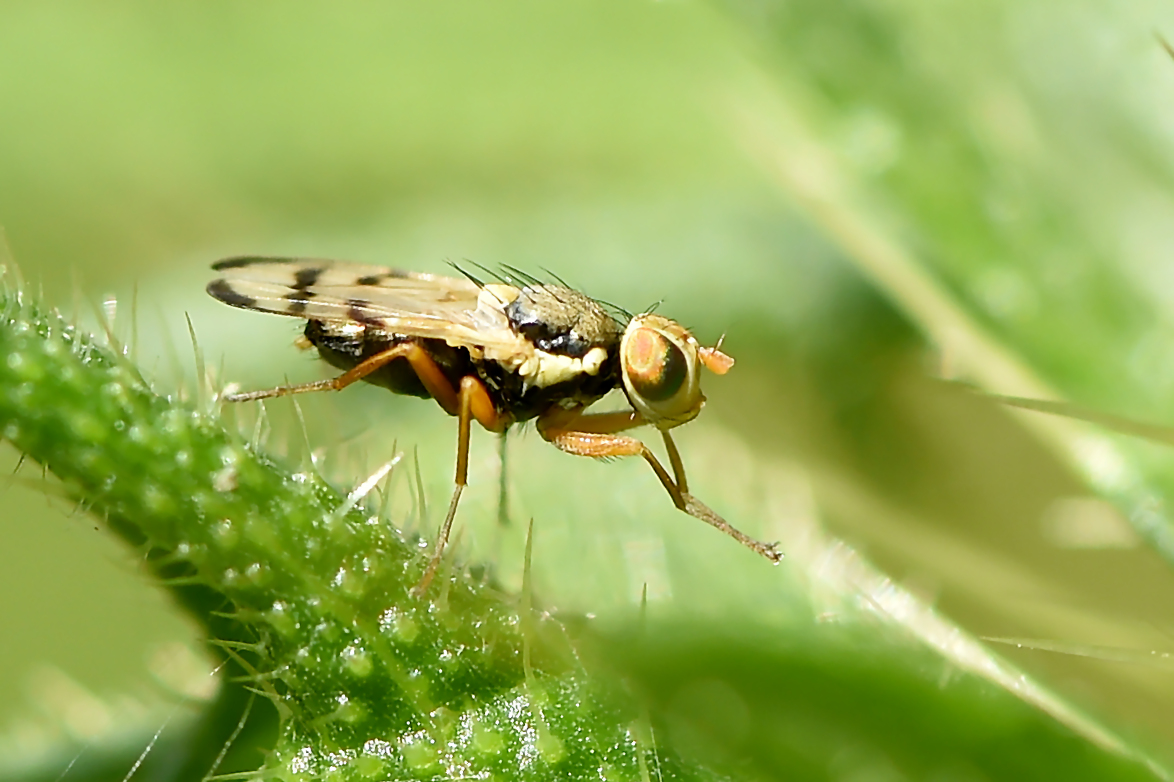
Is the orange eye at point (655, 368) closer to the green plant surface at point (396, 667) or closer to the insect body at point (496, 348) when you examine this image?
the insect body at point (496, 348)

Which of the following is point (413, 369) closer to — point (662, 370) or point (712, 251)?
point (662, 370)

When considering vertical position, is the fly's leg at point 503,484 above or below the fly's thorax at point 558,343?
below

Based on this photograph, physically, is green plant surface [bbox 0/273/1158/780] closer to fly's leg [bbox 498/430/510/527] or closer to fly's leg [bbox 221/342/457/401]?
fly's leg [bbox 498/430/510/527]

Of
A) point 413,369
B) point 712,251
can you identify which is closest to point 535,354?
point 413,369

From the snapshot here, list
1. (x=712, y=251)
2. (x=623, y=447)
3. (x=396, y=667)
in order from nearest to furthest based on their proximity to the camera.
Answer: (x=396, y=667) → (x=623, y=447) → (x=712, y=251)

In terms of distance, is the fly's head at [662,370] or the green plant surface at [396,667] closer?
the green plant surface at [396,667]

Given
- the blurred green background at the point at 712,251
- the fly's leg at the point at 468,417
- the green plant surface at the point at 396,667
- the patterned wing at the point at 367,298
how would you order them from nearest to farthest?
the green plant surface at the point at 396,667 < the blurred green background at the point at 712,251 < the fly's leg at the point at 468,417 < the patterned wing at the point at 367,298

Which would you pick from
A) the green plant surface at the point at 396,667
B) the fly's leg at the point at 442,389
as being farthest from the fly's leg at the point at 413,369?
the green plant surface at the point at 396,667
